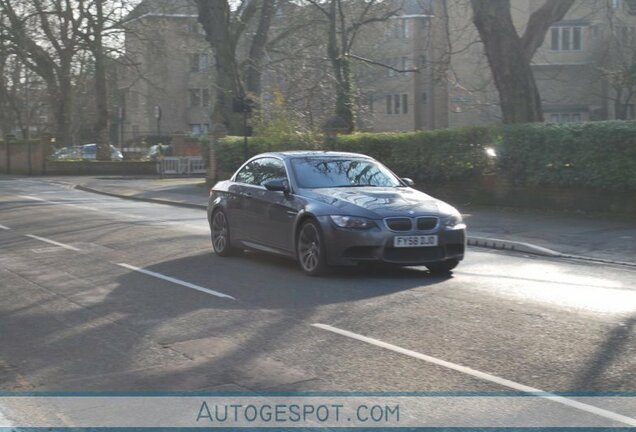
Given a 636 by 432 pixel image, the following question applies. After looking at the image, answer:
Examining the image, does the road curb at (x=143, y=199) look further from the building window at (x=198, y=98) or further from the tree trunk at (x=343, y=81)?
the building window at (x=198, y=98)

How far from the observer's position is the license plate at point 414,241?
9781 millimetres

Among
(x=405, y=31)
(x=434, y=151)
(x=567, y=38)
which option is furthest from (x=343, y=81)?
(x=405, y=31)

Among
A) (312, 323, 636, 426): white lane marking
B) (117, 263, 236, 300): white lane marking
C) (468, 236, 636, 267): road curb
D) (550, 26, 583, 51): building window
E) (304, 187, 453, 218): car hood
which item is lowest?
(468, 236, 636, 267): road curb

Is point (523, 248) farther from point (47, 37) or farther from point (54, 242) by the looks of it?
point (47, 37)

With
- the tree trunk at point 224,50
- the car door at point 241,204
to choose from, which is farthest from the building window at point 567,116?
the car door at point 241,204

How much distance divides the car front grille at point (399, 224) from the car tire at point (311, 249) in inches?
33.6

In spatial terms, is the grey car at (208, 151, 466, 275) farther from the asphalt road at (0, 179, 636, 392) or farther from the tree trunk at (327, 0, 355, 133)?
the tree trunk at (327, 0, 355, 133)

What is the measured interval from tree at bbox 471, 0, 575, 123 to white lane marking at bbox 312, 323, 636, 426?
15871 millimetres

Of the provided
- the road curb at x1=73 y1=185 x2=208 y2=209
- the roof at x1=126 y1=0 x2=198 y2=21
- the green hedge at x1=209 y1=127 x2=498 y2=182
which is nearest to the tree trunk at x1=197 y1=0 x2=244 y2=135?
the road curb at x1=73 y1=185 x2=208 y2=209

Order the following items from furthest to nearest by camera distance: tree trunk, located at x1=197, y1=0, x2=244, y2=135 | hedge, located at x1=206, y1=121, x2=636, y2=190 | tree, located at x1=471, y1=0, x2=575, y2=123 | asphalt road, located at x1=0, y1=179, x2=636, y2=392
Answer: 1. tree trunk, located at x1=197, y1=0, x2=244, y2=135
2. tree, located at x1=471, y1=0, x2=575, y2=123
3. hedge, located at x1=206, y1=121, x2=636, y2=190
4. asphalt road, located at x1=0, y1=179, x2=636, y2=392

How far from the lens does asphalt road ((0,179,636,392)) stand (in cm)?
602

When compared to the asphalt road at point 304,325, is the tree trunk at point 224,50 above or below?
above

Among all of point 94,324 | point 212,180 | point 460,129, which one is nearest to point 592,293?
point 94,324

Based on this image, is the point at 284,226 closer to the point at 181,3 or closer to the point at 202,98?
the point at 181,3
